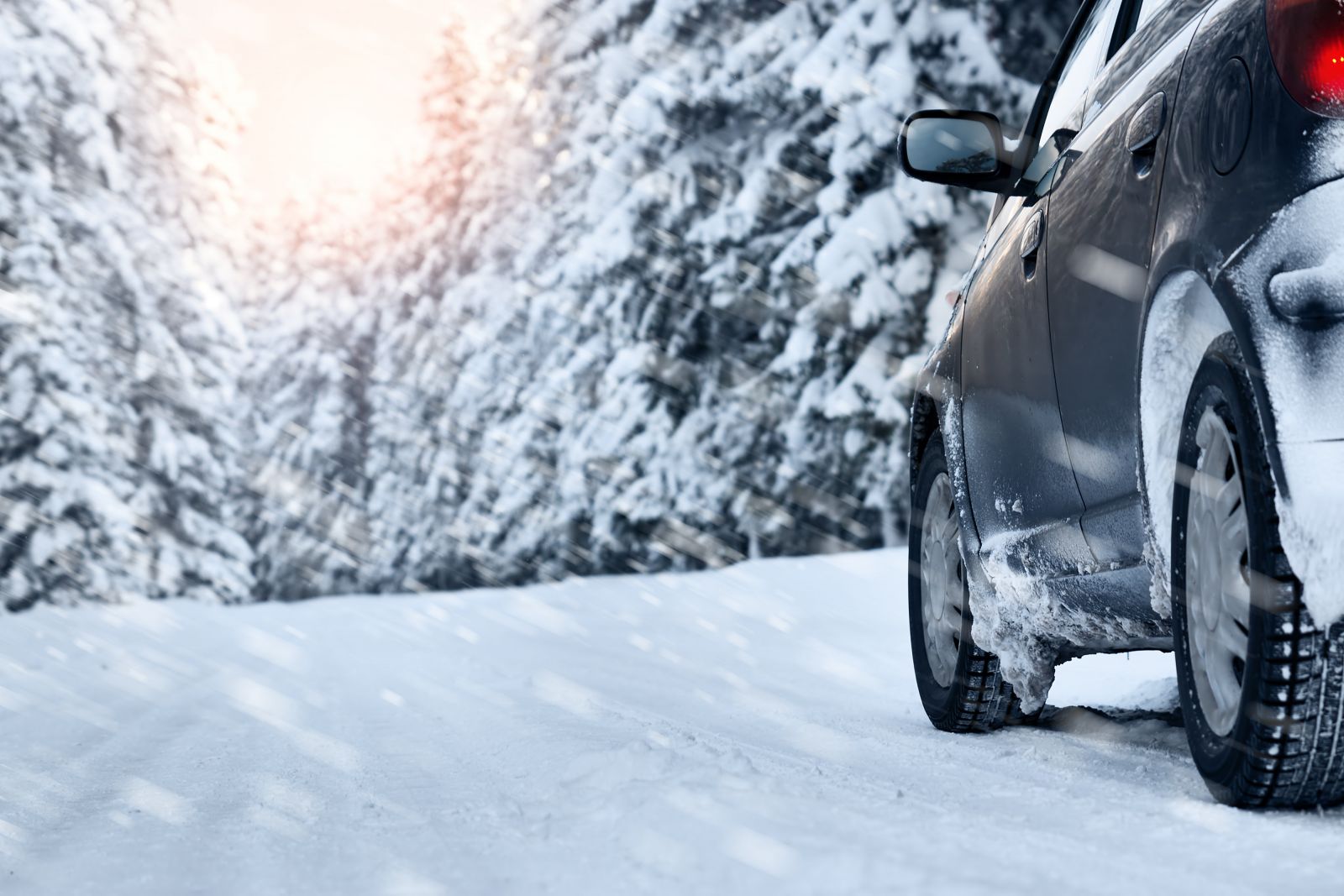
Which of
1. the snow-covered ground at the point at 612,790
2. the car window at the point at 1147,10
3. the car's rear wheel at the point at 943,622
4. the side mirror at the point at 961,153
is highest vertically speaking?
the car window at the point at 1147,10

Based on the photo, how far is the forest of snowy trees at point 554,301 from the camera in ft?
41.1

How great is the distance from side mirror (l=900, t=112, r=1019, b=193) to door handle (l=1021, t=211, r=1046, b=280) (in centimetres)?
29

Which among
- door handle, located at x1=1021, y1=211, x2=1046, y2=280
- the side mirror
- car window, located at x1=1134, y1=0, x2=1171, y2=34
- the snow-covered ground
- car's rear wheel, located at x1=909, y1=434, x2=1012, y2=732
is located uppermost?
car window, located at x1=1134, y1=0, x2=1171, y2=34

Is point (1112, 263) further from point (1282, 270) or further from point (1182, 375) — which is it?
point (1282, 270)

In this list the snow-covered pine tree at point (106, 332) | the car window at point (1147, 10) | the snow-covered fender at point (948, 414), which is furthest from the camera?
the snow-covered pine tree at point (106, 332)

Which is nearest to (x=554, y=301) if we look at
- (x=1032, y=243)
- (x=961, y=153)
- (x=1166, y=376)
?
(x=961, y=153)

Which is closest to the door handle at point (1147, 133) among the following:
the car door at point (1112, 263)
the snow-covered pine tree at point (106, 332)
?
the car door at point (1112, 263)

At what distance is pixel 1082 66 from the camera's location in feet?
11.2

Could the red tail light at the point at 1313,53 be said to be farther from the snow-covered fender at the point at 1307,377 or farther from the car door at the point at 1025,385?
the car door at the point at 1025,385

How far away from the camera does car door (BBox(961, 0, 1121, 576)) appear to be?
2893 millimetres

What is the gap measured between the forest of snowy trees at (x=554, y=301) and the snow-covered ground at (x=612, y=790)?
6.36 m

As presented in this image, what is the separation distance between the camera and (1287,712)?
1.92 metres

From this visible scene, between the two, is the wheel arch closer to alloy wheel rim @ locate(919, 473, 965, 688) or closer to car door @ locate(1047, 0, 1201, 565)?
car door @ locate(1047, 0, 1201, 565)

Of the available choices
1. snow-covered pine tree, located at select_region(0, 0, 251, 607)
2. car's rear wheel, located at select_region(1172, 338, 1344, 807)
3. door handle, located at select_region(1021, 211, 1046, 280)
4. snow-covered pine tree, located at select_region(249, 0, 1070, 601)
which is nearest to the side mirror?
door handle, located at select_region(1021, 211, 1046, 280)
